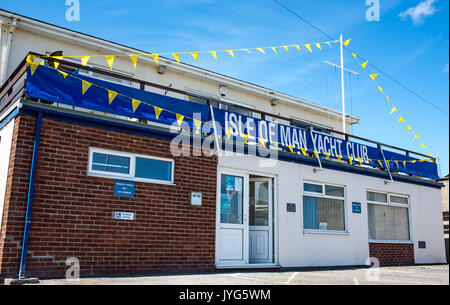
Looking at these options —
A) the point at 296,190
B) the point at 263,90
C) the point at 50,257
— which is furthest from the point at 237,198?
the point at 263,90

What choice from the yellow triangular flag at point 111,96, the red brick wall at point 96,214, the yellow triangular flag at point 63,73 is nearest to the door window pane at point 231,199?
the red brick wall at point 96,214

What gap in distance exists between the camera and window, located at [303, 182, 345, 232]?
11008 millimetres

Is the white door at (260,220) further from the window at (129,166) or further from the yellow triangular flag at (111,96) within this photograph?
the yellow triangular flag at (111,96)

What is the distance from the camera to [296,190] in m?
10.7

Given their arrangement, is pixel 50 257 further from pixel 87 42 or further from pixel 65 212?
pixel 87 42

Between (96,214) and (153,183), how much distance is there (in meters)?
1.23

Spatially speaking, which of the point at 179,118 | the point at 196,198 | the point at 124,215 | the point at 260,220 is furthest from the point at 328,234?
the point at 124,215

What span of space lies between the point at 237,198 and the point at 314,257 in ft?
8.73

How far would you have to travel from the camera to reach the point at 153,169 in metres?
8.41

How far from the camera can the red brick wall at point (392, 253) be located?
12.4 metres

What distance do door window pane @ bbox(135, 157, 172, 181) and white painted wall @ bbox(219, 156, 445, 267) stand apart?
1.33 m

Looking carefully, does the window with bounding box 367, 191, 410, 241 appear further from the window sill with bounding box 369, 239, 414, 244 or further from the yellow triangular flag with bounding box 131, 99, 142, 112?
the yellow triangular flag with bounding box 131, 99, 142, 112

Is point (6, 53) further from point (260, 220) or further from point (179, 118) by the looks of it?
point (260, 220)
